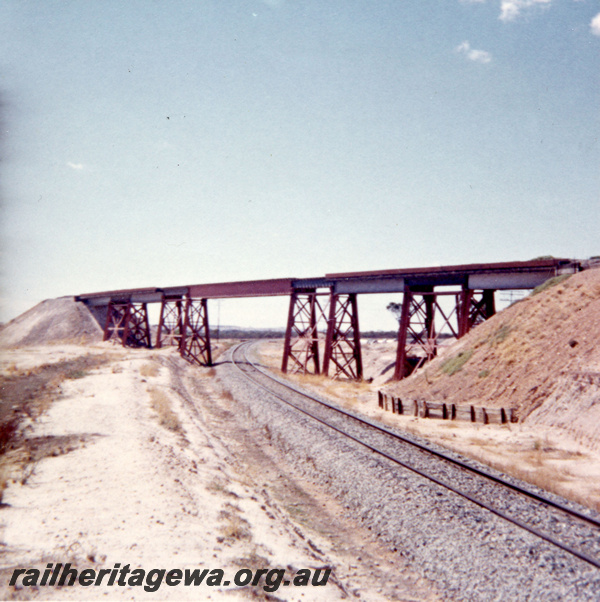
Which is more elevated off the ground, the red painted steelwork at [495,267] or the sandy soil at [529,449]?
the red painted steelwork at [495,267]

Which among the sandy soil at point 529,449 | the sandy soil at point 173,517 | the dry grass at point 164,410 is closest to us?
the sandy soil at point 173,517

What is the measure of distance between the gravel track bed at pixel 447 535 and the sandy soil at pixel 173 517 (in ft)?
1.16

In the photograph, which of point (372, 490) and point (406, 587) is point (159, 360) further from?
point (406, 587)

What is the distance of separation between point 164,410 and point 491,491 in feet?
34.1

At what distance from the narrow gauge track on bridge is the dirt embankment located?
4468 mm

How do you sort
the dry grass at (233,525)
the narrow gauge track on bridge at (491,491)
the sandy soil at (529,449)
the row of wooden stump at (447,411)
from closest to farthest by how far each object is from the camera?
the narrow gauge track on bridge at (491,491)
the dry grass at (233,525)
the sandy soil at (529,449)
the row of wooden stump at (447,411)

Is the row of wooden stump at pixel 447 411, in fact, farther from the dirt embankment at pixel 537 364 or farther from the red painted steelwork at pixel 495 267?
the red painted steelwork at pixel 495 267

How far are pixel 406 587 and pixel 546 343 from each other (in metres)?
12.4

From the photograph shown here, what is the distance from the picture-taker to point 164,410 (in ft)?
46.7

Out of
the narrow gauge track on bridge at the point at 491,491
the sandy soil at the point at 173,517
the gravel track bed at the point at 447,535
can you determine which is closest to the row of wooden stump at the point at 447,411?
the narrow gauge track on bridge at the point at 491,491

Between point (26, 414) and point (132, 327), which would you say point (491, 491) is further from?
point (132, 327)

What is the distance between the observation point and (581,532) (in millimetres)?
5918

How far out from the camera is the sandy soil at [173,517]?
4.93 m

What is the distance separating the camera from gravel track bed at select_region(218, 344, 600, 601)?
4.95 m
